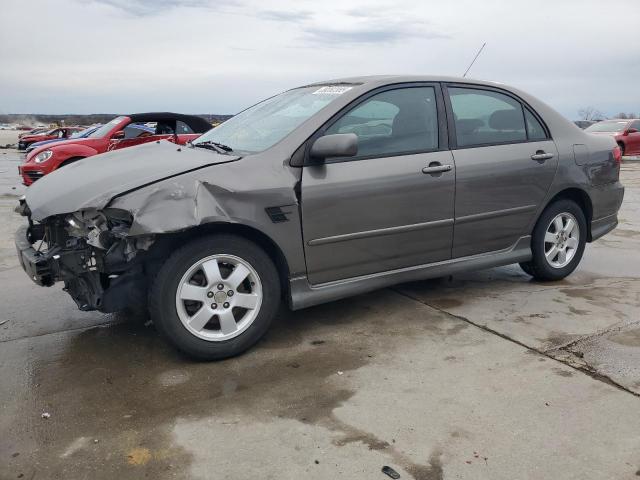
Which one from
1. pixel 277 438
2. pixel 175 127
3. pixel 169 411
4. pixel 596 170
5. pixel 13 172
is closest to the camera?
pixel 277 438

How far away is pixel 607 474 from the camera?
235 cm

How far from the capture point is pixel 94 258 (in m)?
3.23

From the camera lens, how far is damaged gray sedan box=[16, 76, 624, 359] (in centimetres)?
322

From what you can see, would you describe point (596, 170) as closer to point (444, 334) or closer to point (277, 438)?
point (444, 334)

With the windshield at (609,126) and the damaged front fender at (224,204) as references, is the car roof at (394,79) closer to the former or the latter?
the damaged front fender at (224,204)

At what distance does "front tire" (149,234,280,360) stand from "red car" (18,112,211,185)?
684cm

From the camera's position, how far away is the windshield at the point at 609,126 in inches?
766

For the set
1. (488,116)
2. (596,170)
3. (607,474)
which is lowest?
(607,474)

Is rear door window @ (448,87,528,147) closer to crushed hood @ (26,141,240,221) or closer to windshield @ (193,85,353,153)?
windshield @ (193,85,353,153)

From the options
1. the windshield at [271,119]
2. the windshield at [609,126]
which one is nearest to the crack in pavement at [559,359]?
the windshield at [271,119]

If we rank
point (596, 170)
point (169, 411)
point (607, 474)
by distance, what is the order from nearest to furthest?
point (607, 474) < point (169, 411) < point (596, 170)

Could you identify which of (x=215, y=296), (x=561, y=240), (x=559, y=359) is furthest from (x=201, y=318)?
(x=561, y=240)

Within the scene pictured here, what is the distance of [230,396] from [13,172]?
16.4 meters

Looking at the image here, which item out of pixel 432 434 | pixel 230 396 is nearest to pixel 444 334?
pixel 432 434
